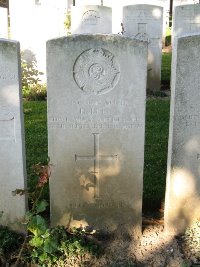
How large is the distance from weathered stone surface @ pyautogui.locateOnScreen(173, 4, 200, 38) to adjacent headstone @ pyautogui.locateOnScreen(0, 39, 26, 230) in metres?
6.88

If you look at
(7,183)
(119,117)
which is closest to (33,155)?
(7,183)

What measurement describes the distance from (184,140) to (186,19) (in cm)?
661

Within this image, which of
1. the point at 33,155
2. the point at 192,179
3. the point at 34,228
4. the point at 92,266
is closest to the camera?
the point at 34,228

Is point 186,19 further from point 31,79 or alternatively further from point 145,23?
point 31,79

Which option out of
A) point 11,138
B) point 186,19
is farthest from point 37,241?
point 186,19

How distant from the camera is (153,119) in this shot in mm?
7801

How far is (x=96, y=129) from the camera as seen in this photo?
4.24 m

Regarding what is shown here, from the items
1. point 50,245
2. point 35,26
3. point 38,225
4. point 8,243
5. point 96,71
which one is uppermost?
point 35,26

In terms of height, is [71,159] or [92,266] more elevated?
[71,159]

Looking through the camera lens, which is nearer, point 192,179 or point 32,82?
point 192,179

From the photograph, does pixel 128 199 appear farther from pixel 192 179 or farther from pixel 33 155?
pixel 33 155

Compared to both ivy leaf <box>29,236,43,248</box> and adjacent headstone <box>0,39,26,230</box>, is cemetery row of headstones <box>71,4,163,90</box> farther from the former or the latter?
ivy leaf <box>29,236,43,248</box>

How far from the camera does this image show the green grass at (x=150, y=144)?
17.4 ft

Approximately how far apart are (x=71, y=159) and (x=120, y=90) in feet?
2.72
